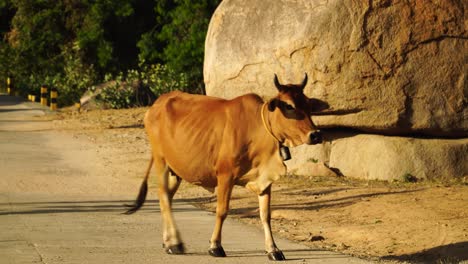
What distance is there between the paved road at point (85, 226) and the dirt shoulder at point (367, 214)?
1.97 ft

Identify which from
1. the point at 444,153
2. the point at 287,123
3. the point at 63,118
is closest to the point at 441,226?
the point at 287,123

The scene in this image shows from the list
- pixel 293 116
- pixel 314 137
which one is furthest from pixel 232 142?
pixel 314 137

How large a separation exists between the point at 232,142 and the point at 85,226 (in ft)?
8.64

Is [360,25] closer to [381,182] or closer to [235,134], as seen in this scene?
[381,182]

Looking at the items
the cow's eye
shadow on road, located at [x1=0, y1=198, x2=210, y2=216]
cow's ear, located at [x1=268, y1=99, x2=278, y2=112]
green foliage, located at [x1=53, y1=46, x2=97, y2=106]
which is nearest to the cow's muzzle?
the cow's eye

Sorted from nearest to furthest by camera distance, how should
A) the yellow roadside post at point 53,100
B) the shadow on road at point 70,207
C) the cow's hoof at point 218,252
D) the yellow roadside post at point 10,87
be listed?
the cow's hoof at point 218,252 < the shadow on road at point 70,207 < the yellow roadside post at point 53,100 < the yellow roadside post at point 10,87

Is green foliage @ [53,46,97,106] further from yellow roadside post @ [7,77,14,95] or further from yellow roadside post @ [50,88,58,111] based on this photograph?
yellow roadside post @ [7,77,14,95]

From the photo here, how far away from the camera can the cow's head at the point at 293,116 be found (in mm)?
9156

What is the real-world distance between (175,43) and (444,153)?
60.5ft

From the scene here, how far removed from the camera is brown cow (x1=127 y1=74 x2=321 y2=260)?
925 centimetres

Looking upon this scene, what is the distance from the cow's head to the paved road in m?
1.15

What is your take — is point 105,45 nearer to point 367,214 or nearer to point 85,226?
point 367,214

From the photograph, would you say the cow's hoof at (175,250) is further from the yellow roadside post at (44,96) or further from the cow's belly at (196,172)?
the yellow roadside post at (44,96)

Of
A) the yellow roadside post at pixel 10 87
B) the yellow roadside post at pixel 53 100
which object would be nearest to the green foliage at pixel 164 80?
the yellow roadside post at pixel 53 100
